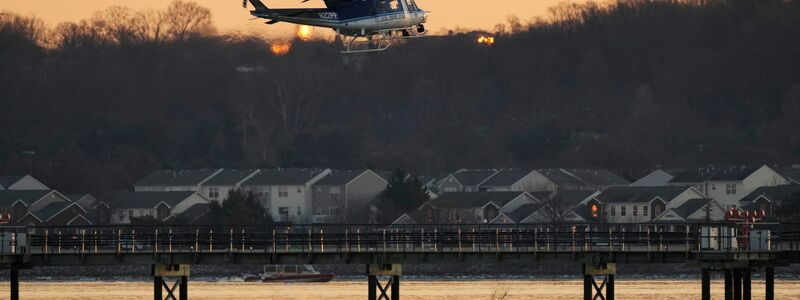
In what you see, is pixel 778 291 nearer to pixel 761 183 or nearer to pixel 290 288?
pixel 290 288

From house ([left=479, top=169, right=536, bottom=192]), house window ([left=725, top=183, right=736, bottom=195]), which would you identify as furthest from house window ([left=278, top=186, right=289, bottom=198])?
house window ([left=725, top=183, right=736, bottom=195])

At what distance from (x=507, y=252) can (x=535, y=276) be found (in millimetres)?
57534

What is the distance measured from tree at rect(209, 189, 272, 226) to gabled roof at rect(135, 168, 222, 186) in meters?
32.7

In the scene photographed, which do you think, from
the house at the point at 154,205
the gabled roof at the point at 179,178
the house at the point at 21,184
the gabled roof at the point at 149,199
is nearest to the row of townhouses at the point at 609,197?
the gabled roof at the point at 179,178

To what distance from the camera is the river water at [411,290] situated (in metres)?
114

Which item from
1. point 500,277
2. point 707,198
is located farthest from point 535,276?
point 707,198

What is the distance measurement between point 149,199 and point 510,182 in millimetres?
28147

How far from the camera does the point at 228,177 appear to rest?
192m

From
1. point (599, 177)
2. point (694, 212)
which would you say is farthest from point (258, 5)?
point (599, 177)

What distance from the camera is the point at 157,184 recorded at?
7589 inches

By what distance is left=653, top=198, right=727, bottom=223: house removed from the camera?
159 metres

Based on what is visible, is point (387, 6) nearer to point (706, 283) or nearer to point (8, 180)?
point (706, 283)

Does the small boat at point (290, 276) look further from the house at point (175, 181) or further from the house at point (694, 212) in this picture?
the house at point (175, 181)

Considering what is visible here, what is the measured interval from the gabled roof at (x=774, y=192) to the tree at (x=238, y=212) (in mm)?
35015
